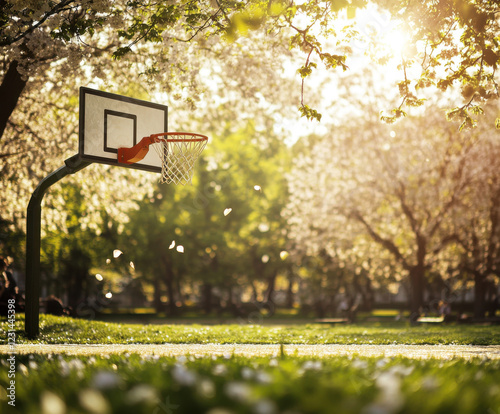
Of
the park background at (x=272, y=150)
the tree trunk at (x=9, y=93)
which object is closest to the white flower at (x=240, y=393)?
the park background at (x=272, y=150)

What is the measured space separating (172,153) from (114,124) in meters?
1.35

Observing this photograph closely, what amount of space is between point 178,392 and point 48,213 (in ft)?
58.8

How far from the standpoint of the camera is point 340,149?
29.8m

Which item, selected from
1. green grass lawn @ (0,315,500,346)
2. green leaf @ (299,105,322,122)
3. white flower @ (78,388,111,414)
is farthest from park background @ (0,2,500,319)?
white flower @ (78,388,111,414)

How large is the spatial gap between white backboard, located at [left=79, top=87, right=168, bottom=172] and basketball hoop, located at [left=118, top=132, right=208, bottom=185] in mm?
223

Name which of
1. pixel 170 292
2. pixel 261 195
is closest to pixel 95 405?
pixel 170 292

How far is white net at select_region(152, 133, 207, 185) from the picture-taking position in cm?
1170

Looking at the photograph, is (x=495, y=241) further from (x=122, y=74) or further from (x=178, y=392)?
(x=178, y=392)

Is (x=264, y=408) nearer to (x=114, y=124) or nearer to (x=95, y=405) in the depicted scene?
(x=95, y=405)

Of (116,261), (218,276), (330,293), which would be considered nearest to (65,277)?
(116,261)

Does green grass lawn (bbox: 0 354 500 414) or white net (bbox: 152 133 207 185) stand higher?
white net (bbox: 152 133 207 185)

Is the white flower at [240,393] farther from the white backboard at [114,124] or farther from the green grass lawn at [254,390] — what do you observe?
the white backboard at [114,124]

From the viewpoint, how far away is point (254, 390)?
3.74m

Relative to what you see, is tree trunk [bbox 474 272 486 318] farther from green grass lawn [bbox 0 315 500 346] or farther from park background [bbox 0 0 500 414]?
green grass lawn [bbox 0 315 500 346]
